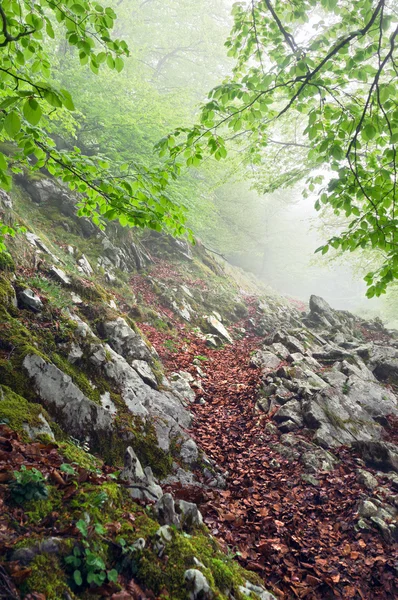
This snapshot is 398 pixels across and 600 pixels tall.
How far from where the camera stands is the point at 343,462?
19.9 feet

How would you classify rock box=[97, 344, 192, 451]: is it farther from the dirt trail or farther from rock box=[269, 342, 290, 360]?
rock box=[269, 342, 290, 360]

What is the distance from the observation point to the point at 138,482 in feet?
13.0

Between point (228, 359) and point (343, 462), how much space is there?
199 inches

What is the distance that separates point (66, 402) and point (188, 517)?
7.58ft

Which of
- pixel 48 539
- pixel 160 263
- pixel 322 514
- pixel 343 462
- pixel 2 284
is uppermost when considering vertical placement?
pixel 160 263

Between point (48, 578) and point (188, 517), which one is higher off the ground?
point (188, 517)

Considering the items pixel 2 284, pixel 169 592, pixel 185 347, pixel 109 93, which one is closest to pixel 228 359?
pixel 185 347

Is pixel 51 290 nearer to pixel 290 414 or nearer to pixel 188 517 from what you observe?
pixel 188 517

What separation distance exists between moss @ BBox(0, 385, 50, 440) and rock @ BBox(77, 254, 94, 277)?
6436 millimetres

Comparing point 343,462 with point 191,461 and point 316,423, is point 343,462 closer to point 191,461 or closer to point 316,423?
point 316,423

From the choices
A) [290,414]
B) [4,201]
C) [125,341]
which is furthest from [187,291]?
[290,414]

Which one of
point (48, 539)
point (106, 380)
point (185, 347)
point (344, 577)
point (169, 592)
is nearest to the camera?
point (48, 539)

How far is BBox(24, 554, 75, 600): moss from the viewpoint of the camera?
198 cm

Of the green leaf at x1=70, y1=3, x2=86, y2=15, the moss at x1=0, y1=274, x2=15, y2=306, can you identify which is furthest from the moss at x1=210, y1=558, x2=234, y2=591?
the green leaf at x1=70, y1=3, x2=86, y2=15
